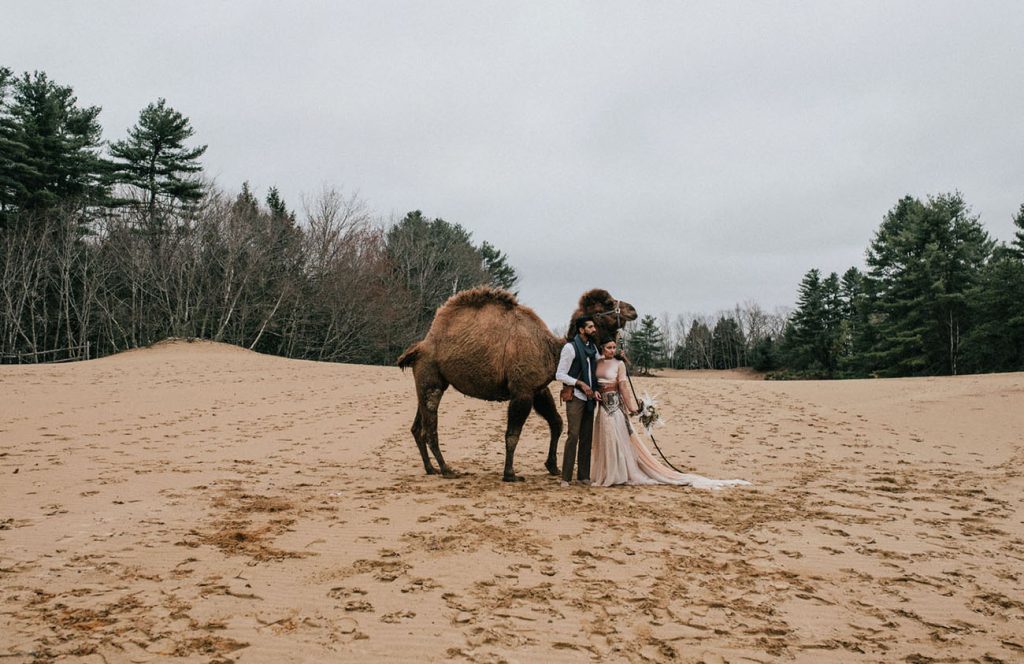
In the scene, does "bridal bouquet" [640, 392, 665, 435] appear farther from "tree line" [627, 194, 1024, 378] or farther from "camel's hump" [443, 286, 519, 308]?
"tree line" [627, 194, 1024, 378]

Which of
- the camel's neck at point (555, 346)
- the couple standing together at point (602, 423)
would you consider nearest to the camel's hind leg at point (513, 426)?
the couple standing together at point (602, 423)

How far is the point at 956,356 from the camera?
3322 cm

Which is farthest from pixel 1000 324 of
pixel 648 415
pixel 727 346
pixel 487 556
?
pixel 727 346

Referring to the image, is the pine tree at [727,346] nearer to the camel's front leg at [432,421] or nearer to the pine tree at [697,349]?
the pine tree at [697,349]

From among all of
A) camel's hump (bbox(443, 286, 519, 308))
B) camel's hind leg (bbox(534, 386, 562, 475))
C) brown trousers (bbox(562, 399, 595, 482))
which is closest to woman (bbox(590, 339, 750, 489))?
brown trousers (bbox(562, 399, 595, 482))

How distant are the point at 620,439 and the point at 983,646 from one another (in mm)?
4228

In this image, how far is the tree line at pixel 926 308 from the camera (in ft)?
99.7

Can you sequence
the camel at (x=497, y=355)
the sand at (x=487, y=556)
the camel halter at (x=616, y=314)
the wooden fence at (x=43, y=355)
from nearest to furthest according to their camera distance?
the sand at (x=487, y=556) → the camel at (x=497, y=355) → the camel halter at (x=616, y=314) → the wooden fence at (x=43, y=355)

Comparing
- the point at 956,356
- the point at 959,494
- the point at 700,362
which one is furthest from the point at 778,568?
the point at 700,362

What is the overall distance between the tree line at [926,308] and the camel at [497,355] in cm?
3115

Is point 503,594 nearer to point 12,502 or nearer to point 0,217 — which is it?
point 12,502

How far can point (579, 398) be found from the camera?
7.20 m

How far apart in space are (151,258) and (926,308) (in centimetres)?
4474

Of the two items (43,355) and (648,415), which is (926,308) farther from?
(43,355)
